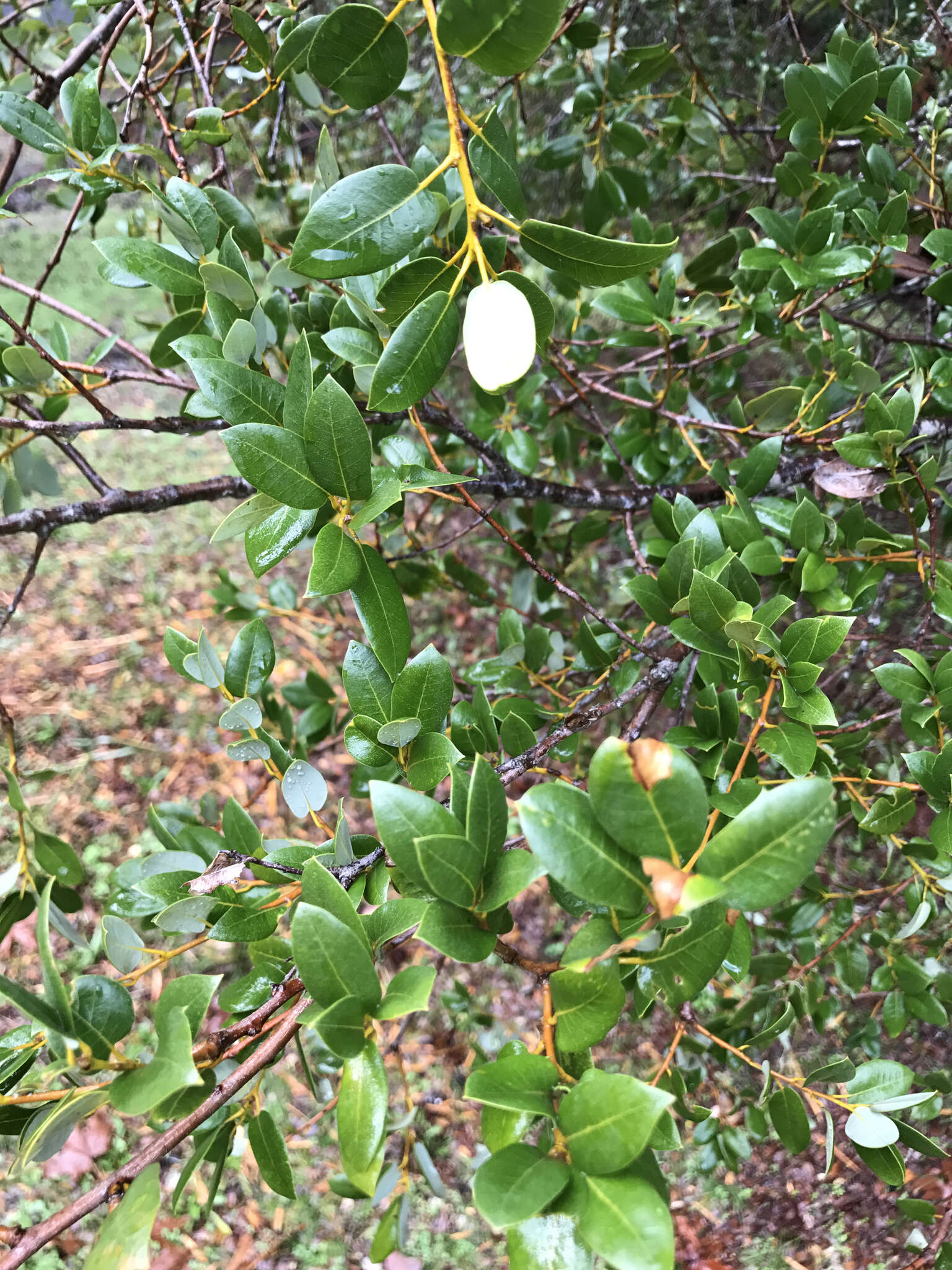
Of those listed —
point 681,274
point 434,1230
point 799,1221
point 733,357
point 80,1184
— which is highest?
point 681,274

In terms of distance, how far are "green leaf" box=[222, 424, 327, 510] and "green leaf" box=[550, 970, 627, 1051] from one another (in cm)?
31

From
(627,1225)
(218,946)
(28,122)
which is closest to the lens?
(627,1225)

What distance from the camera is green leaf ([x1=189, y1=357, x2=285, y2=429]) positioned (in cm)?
43

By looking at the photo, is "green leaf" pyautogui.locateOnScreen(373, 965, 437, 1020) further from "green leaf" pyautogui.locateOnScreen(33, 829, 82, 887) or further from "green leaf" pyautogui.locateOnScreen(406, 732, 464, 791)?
"green leaf" pyautogui.locateOnScreen(33, 829, 82, 887)

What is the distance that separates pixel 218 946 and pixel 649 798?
1.96 m

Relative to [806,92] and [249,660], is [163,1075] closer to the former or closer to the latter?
[249,660]

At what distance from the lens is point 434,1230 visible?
1592mm

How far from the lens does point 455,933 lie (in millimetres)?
367

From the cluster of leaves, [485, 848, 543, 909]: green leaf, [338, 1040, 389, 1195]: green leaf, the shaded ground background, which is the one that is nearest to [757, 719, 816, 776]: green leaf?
the cluster of leaves

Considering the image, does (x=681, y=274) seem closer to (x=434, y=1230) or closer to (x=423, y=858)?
(x=423, y=858)

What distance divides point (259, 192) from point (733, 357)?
923 mm

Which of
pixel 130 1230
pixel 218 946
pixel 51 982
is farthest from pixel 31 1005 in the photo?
pixel 218 946

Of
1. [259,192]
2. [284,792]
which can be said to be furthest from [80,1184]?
[259,192]

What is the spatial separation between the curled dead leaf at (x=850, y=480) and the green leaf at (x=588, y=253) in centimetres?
44
